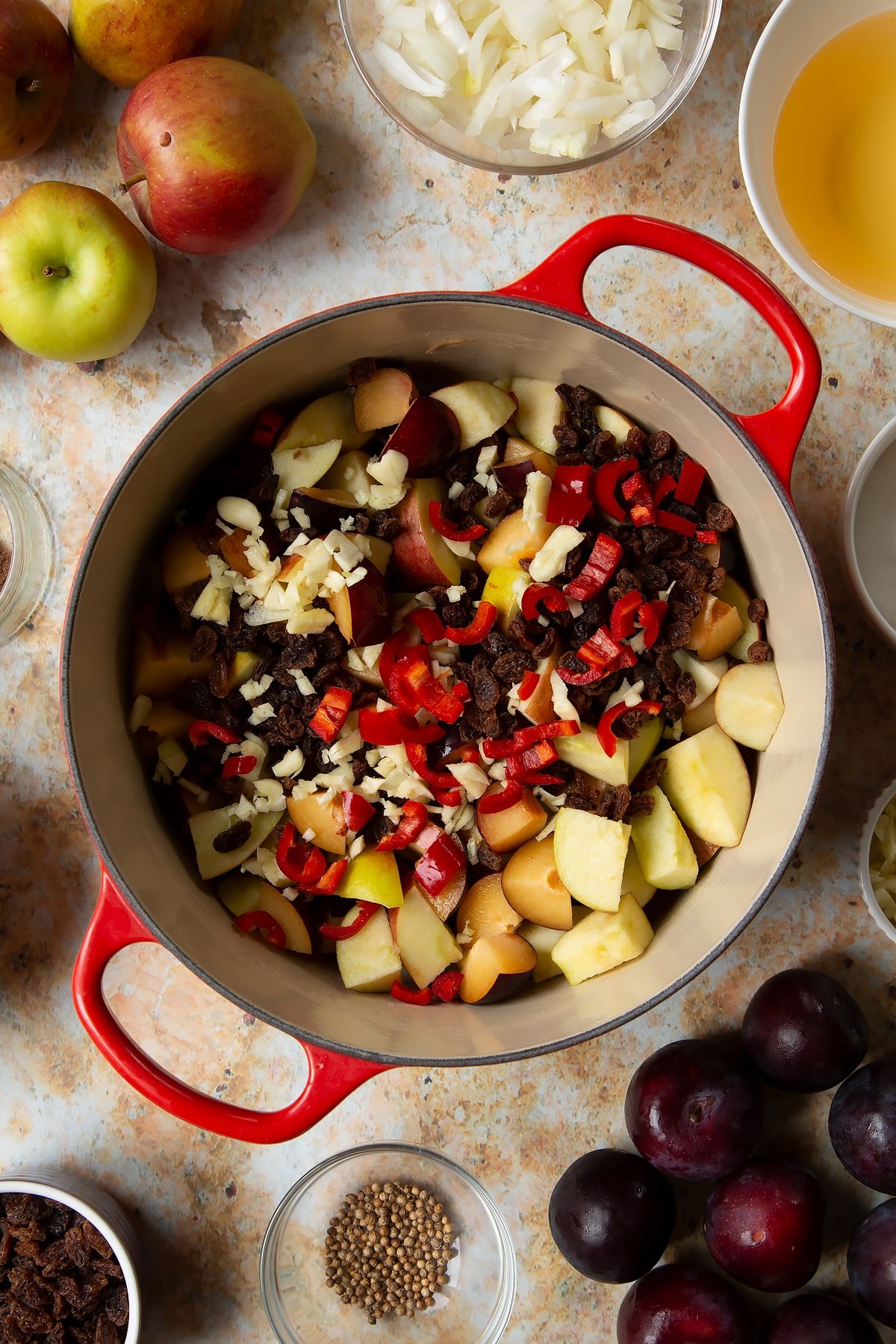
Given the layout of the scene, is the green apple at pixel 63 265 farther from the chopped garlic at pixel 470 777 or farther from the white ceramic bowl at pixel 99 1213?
the white ceramic bowl at pixel 99 1213

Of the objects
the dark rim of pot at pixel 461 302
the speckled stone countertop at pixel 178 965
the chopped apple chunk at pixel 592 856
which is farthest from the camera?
the speckled stone countertop at pixel 178 965

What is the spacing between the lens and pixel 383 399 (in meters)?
1.43

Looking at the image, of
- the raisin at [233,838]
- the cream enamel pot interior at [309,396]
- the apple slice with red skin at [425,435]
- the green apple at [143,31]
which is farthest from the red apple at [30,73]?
the raisin at [233,838]

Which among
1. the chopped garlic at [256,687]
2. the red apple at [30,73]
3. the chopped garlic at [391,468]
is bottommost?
the chopped garlic at [256,687]

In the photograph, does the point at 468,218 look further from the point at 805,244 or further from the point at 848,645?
the point at 848,645

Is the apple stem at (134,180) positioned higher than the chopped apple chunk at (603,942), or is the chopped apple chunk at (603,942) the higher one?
the apple stem at (134,180)

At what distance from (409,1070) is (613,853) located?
535mm

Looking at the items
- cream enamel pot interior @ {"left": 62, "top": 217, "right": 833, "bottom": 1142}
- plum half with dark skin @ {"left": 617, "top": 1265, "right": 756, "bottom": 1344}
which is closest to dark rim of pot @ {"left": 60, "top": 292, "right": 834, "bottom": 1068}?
cream enamel pot interior @ {"left": 62, "top": 217, "right": 833, "bottom": 1142}

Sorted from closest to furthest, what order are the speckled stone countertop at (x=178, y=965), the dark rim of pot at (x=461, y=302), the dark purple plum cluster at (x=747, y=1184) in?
the dark rim of pot at (x=461, y=302)
the dark purple plum cluster at (x=747, y=1184)
the speckled stone countertop at (x=178, y=965)

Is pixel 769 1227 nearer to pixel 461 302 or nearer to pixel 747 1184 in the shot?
pixel 747 1184

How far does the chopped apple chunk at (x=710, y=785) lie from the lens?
4.61 ft

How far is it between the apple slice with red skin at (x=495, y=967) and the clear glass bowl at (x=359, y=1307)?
0.33 m

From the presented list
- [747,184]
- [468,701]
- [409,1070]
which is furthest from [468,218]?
[409,1070]

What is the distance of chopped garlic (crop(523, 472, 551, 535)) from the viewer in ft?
4.47
